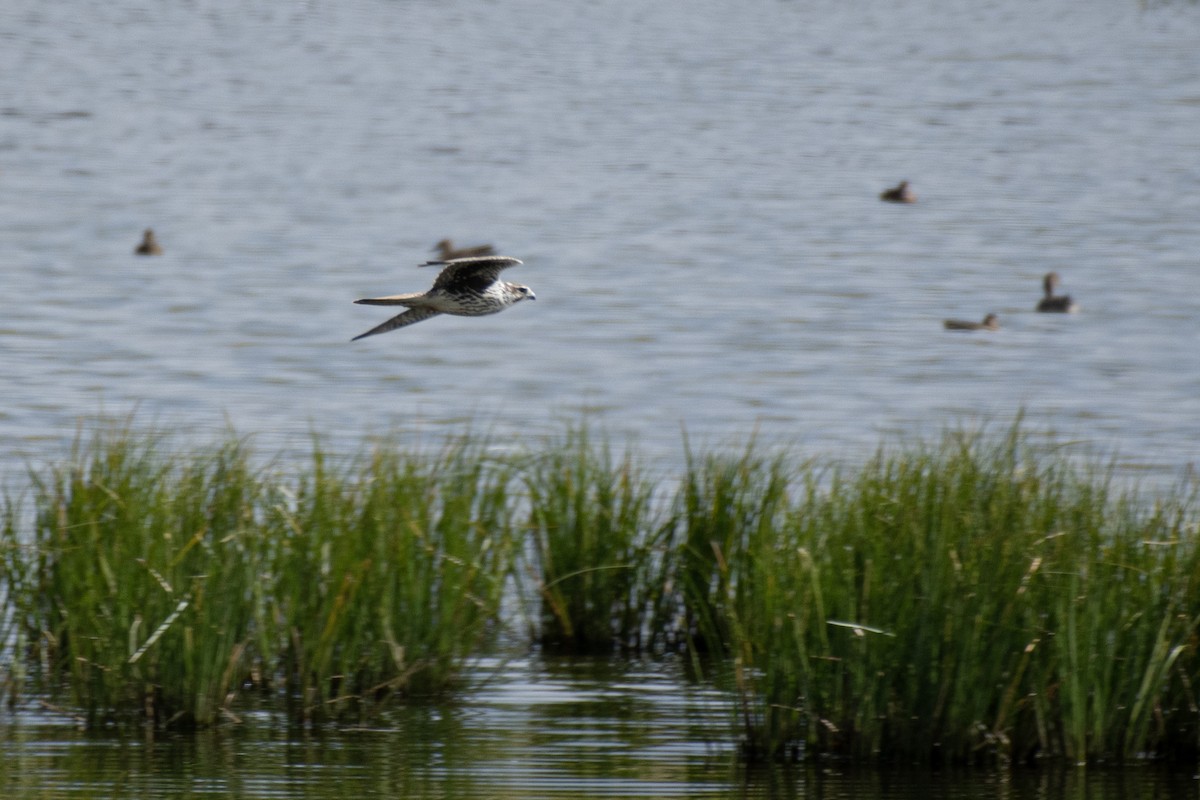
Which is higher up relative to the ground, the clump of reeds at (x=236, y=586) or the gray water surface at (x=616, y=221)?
the gray water surface at (x=616, y=221)

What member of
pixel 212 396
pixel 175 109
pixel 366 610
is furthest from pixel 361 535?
pixel 175 109

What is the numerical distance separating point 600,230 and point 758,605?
24.6 m

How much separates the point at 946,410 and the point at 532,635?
8533 millimetres

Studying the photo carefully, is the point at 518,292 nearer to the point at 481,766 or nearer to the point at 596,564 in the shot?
the point at 596,564

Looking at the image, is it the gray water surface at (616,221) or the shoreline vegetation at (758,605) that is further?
the gray water surface at (616,221)

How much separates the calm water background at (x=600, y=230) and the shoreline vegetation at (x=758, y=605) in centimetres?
36

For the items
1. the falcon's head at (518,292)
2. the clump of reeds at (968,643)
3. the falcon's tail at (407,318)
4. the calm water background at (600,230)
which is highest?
the calm water background at (600,230)

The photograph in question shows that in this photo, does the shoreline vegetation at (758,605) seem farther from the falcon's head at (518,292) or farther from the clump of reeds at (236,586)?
the falcon's head at (518,292)

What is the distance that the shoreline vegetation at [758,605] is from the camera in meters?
8.16

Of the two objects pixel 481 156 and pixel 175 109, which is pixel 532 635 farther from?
pixel 175 109

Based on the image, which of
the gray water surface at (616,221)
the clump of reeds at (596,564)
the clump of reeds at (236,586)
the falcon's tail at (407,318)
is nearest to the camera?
the clump of reeds at (236,586)

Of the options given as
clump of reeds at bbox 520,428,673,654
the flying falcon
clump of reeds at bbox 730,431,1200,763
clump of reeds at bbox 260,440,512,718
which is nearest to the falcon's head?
the flying falcon

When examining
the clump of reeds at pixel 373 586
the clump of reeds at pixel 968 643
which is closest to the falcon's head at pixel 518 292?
the clump of reeds at pixel 373 586

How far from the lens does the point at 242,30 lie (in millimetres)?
71312
